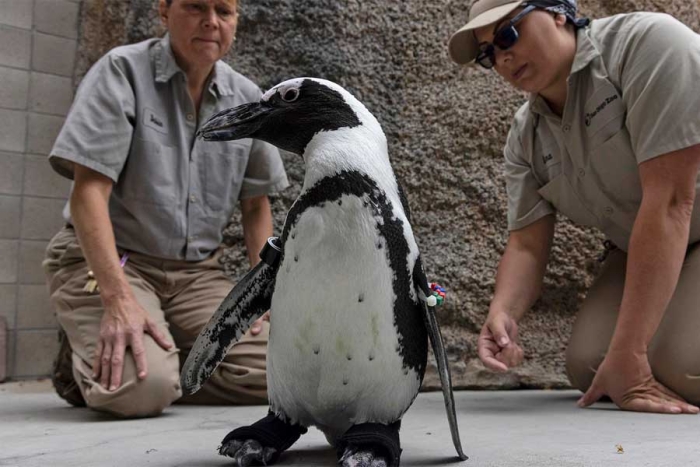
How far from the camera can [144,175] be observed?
1.84 metres

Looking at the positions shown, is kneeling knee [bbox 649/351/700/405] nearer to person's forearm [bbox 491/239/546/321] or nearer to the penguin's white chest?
person's forearm [bbox 491/239/546/321]

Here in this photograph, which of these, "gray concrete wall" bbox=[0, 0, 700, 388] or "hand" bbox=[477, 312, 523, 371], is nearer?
"hand" bbox=[477, 312, 523, 371]

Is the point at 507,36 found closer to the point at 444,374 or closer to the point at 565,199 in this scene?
the point at 565,199

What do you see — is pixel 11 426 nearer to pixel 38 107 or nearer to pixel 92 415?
pixel 92 415

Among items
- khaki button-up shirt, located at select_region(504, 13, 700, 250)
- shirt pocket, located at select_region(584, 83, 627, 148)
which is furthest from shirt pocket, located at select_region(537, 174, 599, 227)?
shirt pocket, located at select_region(584, 83, 627, 148)

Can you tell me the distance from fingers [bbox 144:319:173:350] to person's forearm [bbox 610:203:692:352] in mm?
994

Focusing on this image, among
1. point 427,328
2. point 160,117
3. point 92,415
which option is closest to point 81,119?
point 160,117

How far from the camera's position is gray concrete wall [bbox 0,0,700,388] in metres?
2.35

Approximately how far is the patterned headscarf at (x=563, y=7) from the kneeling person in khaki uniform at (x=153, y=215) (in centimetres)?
73

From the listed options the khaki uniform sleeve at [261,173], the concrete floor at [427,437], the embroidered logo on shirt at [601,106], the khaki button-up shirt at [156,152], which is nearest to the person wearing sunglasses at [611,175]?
the embroidered logo on shirt at [601,106]

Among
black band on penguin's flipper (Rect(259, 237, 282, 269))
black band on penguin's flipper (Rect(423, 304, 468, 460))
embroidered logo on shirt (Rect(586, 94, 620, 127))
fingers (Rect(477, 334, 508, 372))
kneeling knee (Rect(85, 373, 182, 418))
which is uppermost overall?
embroidered logo on shirt (Rect(586, 94, 620, 127))

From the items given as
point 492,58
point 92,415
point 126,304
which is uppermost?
point 492,58

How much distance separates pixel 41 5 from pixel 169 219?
1374 mm

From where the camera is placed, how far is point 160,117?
187cm
